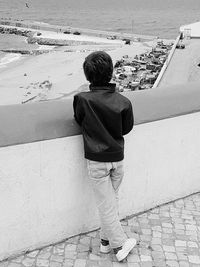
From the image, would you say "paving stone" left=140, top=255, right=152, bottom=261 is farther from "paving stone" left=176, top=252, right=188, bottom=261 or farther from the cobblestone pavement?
"paving stone" left=176, top=252, right=188, bottom=261

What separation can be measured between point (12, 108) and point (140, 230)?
1.68 meters

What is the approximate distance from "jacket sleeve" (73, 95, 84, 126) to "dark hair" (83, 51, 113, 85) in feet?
0.64

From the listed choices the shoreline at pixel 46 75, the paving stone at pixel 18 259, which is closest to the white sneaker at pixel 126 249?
the paving stone at pixel 18 259

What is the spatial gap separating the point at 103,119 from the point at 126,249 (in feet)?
3.72

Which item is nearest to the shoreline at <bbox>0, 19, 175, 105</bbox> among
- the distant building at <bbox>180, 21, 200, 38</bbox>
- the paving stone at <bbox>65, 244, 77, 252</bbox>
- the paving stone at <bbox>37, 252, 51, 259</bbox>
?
the distant building at <bbox>180, 21, 200, 38</bbox>

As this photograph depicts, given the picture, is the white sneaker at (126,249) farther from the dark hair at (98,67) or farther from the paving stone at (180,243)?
the dark hair at (98,67)

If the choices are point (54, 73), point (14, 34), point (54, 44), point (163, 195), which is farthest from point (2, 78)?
point (14, 34)

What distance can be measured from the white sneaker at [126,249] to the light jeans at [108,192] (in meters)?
0.05

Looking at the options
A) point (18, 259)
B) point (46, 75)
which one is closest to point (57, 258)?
point (18, 259)

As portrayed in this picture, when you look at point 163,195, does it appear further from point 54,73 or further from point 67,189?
point 54,73

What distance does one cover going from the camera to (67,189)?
3760 millimetres

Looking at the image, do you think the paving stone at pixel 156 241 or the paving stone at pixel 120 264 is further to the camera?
the paving stone at pixel 156 241

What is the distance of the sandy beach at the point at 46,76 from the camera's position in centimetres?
3447

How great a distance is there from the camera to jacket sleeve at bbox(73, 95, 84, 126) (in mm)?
3305
